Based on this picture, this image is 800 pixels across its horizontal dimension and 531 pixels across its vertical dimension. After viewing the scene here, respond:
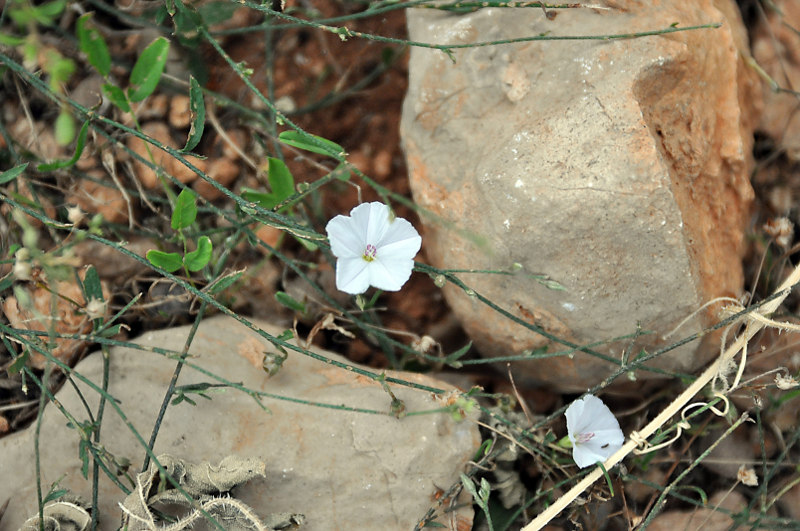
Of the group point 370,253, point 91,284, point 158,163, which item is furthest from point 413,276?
point 91,284

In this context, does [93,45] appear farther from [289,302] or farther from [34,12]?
[289,302]

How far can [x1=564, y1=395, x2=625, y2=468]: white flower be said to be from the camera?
1.83 m

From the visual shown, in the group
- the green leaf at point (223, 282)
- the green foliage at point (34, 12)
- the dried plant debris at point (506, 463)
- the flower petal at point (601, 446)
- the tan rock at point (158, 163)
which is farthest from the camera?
the tan rock at point (158, 163)

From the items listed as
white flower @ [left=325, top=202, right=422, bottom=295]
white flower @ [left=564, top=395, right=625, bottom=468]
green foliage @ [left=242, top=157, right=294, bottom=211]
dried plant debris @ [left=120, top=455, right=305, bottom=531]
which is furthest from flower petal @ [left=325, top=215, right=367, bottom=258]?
white flower @ [left=564, top=395, right=625, bottom=468]

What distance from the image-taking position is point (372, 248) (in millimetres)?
1730

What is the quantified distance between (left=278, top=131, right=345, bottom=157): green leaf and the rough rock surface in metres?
0.62

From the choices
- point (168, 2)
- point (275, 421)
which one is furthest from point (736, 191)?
point (168, 2)

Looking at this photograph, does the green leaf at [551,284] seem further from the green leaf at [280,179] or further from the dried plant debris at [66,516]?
the dried plant debris at [66,516]

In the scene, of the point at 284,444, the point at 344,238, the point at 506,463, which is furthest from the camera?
the point at 506,463

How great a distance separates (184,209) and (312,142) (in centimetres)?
35

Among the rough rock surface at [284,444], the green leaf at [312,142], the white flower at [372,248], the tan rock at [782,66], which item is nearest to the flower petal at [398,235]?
the white flower at [372,248]

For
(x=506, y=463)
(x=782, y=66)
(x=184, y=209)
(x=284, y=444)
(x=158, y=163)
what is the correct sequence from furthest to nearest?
1. (x=782, y=66)
2. (x=158, y=163)
3. (x=506, y=463)
4. (x=284, y=444)
5. (x=184, y=209)

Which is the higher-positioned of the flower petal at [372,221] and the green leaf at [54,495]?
the flower petal at [372,221]

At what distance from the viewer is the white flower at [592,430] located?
72.0 inches
